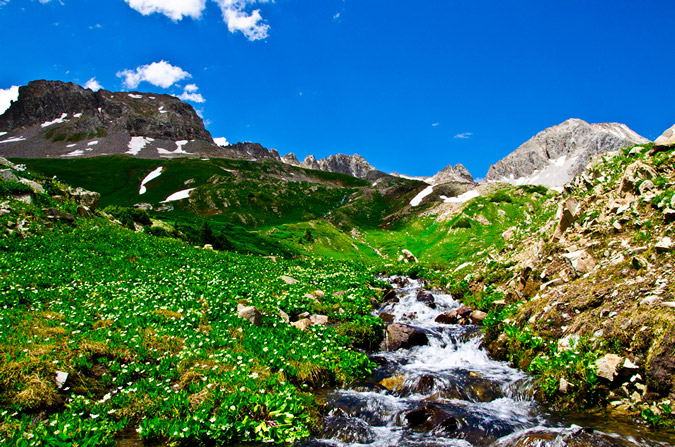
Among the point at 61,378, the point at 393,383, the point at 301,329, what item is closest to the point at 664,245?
the point at 393,383

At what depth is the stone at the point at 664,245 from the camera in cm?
1124

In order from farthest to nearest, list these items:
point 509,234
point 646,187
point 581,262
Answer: point 509,234, point 646,187, point 581,262

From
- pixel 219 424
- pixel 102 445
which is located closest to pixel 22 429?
pixel 102 445

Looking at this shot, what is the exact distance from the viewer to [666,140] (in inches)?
661

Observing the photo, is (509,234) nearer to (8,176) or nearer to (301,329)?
(301,329)

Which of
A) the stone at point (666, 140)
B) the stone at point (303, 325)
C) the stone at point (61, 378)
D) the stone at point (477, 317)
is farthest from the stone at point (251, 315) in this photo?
the stone at point (666, 140)

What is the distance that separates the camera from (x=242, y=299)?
1792 centimetres

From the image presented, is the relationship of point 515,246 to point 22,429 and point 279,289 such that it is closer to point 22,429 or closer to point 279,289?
point 279,289

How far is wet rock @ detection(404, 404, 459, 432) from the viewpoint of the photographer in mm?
8875

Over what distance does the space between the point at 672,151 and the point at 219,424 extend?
67.5 ft

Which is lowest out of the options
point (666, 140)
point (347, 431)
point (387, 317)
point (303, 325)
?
point (347, 431)

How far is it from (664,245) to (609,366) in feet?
17.1

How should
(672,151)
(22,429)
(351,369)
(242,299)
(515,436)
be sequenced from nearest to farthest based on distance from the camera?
(22,429)
(515,436)
(351,369)
(672,151)
(242,299)

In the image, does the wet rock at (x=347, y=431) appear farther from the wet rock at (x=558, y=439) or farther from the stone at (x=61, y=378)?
the stone at (x=61, y=378)
